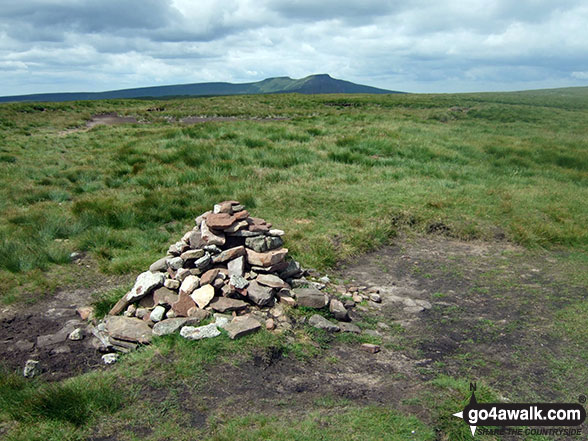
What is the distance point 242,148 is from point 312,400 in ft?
40.3

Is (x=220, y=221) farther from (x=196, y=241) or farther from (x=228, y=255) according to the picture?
(x=228, y=255)

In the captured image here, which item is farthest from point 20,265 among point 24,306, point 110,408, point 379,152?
point 379,152

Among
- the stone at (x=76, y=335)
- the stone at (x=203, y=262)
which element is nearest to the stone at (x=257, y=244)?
the stone at (x=203, y=262)

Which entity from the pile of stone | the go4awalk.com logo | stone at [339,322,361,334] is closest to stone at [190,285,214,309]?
the pile of stone

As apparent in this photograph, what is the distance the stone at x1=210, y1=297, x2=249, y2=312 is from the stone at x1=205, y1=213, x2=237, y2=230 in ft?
4.12

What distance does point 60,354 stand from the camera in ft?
15.8

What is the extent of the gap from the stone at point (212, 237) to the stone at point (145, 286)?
2.81 feet

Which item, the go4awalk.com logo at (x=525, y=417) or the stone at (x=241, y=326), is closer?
the go4awalk.com logo at (x=525, y=417)

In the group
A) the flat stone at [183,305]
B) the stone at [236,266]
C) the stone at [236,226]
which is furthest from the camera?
the stone at [236,226]

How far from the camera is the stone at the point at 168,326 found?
4.80 m

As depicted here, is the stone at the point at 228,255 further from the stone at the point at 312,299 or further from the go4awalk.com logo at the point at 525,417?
the go4awalk.com logo at the point at 525,417

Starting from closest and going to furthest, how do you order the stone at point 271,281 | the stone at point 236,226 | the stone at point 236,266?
1. the stone at point 271,281
2. the stone at point 236,266
3. the stone at point 236,226

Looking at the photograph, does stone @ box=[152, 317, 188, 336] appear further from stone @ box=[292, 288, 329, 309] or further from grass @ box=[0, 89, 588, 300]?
grass @ box=[0, 89, 588, 300]

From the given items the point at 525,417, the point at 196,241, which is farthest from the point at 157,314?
the point at 525,417
